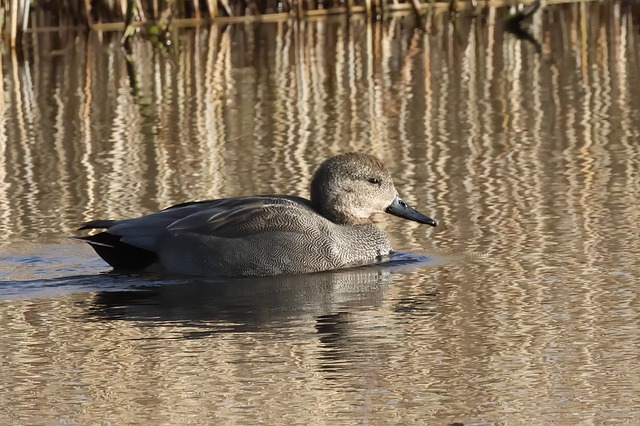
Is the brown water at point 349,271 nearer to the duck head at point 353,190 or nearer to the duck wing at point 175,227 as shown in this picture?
the duck wing at point 175,227

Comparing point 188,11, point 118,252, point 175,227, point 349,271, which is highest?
point 188,11

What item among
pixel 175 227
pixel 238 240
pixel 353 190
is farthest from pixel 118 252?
pixel 353 190

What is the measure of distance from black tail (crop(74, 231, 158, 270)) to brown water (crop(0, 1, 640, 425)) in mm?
114

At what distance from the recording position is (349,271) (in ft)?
25.3

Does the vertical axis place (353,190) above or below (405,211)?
above

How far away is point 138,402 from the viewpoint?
511 centimetres

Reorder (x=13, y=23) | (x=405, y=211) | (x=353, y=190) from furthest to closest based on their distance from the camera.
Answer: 1. (x=13, y=23)
2. (x=405, y=211)
3. (x=353, y=190)

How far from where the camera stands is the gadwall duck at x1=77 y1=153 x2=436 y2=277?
7543mm

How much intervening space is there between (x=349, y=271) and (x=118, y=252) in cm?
120

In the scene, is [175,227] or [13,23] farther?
[13,23]

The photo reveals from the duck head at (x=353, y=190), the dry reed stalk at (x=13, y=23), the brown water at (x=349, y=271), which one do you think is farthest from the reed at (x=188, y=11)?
the duck head at (x=353, y=190)

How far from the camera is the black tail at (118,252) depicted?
7641mm

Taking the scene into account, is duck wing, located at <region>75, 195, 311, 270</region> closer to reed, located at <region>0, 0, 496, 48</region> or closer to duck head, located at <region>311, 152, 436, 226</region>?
duck head, located at <region>311, 152, 436, 226</region>

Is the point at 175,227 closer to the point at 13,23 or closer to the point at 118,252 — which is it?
the point at 118,252
